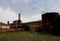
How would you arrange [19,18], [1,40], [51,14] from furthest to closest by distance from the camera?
[19,18] < [51,14] < [1,40]

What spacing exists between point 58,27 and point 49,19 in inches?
371

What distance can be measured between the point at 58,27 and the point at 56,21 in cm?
163

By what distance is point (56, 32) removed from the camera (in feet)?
108

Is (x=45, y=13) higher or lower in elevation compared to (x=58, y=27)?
higher

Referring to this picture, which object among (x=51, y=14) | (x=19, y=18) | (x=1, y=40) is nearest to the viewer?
(x=1, y=40)

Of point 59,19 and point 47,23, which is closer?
point 59,19

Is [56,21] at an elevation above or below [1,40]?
above

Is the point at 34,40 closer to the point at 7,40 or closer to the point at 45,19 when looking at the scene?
the point at 7,40

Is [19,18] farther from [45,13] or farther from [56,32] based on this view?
[56,32]

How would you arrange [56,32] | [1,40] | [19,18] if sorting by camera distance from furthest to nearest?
1. [19,18]
2. [56,32]
3. [1,40]

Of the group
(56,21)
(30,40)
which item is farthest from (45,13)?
(30,40)

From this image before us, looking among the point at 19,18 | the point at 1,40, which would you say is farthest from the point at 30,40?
the point at 19,18

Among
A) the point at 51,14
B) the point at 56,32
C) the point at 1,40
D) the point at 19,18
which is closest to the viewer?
the point at 1,40

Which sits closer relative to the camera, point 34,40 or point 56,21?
point 34,40
